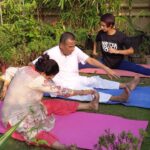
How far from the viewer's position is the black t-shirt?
657 cm

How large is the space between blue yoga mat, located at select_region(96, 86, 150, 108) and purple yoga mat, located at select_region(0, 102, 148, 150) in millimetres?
551

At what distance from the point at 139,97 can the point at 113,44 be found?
57.2 inches

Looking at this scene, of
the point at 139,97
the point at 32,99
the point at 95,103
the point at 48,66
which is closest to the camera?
the point at 48,66

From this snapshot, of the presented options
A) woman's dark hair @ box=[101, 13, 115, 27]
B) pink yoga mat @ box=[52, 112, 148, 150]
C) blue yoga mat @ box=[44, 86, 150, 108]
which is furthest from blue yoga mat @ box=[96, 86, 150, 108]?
woman's dark hair @ box=[101, 13, 115, 27]

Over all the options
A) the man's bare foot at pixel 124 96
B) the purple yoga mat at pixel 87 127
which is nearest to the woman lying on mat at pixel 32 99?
the purple yoga mat at pixel 87 127

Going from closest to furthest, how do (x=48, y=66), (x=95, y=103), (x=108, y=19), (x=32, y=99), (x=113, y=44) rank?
(x=48, y=66), (x=32, y=99), (x=95, y=103), (x=108, y=19), (x=113, y=44)

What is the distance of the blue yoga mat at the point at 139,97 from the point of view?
523cm

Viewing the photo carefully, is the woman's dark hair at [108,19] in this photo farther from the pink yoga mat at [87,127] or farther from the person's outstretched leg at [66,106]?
the pink yoga mat at [87,127]

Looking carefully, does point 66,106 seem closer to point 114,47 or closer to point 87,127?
point 87,127

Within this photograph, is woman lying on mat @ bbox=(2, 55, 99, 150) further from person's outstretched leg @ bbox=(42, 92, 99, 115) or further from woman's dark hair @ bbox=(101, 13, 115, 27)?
woman's dark hair @ bbox=(101, 13, 115, 27)

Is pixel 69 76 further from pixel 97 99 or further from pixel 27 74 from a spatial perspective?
pixel 27 74

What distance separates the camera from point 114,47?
6605mm

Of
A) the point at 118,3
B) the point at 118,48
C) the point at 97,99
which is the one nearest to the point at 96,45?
the point at 118,48

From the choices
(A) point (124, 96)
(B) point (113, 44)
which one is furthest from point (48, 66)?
(B) point (113, 44)
